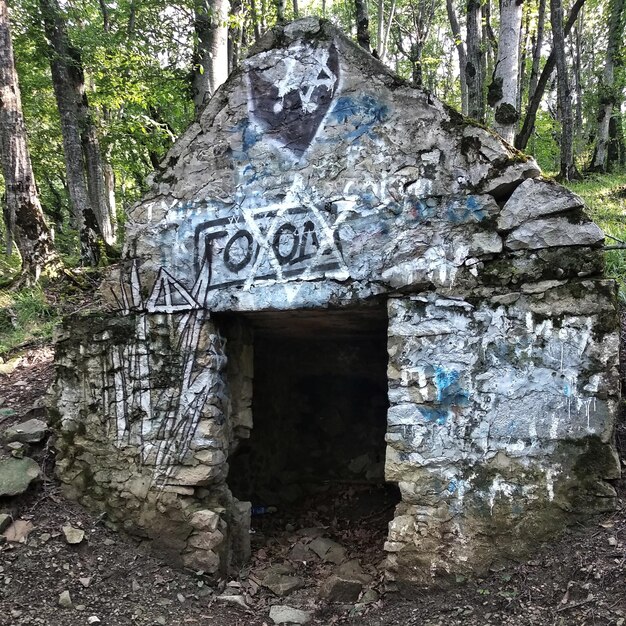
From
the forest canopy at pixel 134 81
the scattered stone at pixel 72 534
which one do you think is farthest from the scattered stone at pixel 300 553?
the forest canopy at pixel 134 81

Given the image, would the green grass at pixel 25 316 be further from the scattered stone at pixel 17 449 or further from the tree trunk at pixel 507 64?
the tree trunk at pixel 507 64

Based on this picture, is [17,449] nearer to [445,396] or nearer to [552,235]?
[445,396]

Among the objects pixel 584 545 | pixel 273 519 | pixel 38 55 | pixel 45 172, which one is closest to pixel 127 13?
pixel 38 55

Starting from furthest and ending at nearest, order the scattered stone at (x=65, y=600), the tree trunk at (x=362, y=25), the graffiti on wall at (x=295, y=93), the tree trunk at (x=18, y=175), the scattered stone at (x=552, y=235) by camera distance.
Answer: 1. the tree trunk at (x=362, y=25)
2. the tree trunk at (x=18, y=175)
3. the graffiti on wall at (x=295, y=93)
4. the scattered stone at (x=65, y=600)
5. the scattered stone at (x=552, y=235)

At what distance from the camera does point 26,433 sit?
162 inches

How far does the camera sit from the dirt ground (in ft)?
8.38

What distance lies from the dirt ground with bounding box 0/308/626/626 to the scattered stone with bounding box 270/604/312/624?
46mm

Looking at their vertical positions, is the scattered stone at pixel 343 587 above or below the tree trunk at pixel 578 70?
below

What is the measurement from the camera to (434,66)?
15.5 m

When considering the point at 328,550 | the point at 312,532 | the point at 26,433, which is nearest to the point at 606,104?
the point at 312,532

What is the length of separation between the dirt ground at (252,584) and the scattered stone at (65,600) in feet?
0.07

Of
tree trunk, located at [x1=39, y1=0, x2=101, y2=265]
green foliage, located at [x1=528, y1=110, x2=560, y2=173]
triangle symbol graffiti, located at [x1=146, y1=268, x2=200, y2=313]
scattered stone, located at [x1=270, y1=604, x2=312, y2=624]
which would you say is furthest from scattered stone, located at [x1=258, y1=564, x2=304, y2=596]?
green foliage, located at [x1=528, y1=110, x2=560, y2=173]

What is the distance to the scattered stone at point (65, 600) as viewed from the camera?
3.08 m

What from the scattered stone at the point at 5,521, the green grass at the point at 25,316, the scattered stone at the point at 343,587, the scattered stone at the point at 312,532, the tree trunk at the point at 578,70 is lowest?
the scattered stone at the point at 312,532
